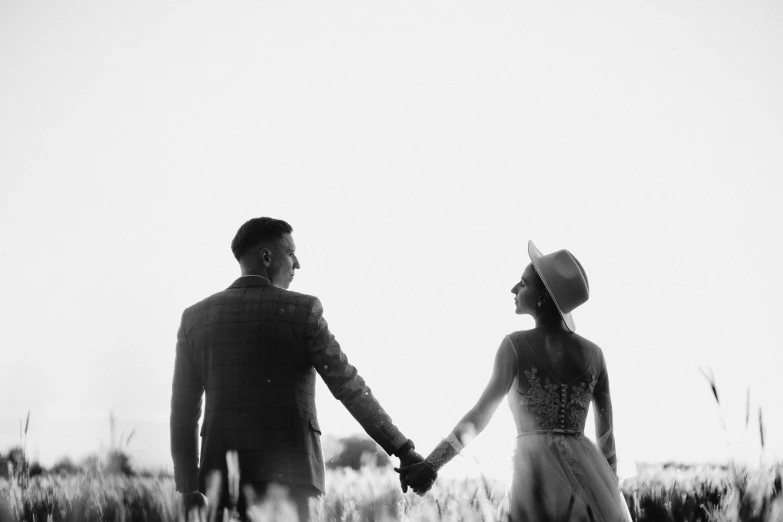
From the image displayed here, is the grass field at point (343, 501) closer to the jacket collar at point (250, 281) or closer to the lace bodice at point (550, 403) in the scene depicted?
the lace bodice at point (550, 403)

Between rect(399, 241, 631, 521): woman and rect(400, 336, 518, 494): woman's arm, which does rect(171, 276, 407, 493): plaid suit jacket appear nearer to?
rect(400, 336, 518, 494): woman's arm

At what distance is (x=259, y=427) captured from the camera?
13.9 ft

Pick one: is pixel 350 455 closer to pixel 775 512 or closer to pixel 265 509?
pixel 265 509

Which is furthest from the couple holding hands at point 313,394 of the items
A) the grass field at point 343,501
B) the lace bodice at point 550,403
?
the grass field at point 343,501

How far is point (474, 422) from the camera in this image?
4398 millimetres

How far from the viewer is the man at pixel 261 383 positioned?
4250mm

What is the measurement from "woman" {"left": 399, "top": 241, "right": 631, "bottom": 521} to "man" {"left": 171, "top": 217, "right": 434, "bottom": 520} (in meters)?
0.62

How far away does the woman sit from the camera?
4184 millimetres

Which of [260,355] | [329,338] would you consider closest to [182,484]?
[260,355]

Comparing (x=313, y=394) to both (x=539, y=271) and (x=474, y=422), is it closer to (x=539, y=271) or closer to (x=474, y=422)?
(x=474, y=422)

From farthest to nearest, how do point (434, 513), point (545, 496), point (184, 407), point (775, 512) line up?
point (184, 407)
point (545, 496)
point (434, 513)
point (775, 512)

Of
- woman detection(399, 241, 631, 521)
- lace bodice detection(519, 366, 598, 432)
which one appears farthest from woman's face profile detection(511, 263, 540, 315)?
lace bodice detection(519, 366, 598, 432)

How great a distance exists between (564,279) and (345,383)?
1.41 metres

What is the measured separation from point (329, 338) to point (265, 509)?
2111 millimetres
